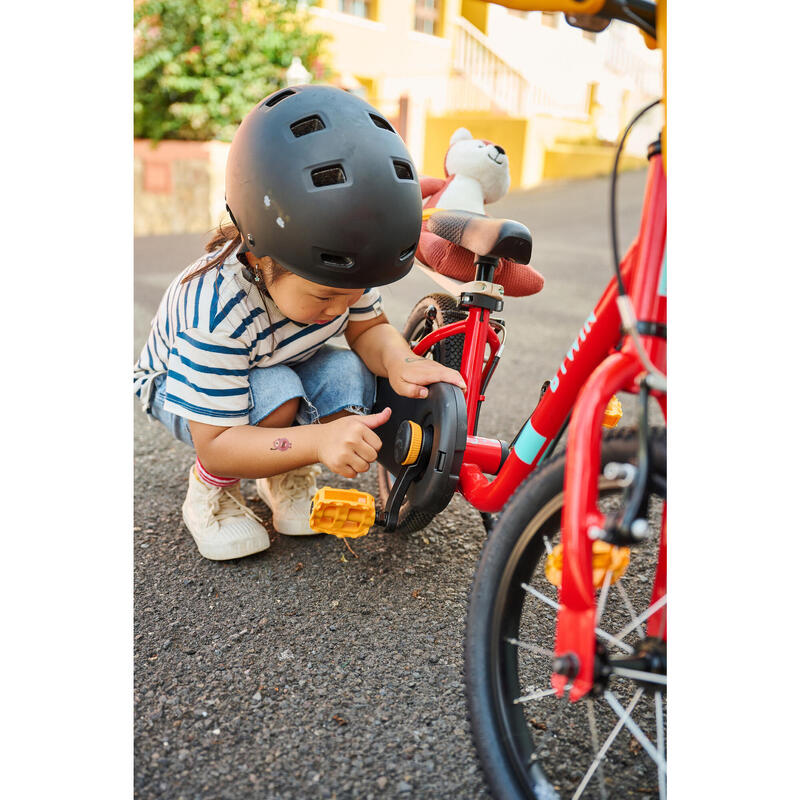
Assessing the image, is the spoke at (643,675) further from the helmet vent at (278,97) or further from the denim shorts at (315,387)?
the helmet vent at (278,97)

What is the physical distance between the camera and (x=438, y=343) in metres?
2.04

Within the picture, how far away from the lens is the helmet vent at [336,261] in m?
1.52

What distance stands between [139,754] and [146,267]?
479 cm

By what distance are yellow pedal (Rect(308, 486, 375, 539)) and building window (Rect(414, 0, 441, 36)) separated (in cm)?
1377

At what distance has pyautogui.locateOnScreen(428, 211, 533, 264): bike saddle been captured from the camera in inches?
67.9

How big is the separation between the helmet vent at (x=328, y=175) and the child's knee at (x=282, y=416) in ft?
1.75

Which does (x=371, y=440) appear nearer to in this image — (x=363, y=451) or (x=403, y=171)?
(x=363, y=451)

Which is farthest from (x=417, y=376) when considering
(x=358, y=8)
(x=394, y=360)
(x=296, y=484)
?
(x=358, y=8)

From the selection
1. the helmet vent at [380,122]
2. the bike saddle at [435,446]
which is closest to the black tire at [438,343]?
the bike saddle at [435,446]

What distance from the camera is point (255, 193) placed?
1.54 m

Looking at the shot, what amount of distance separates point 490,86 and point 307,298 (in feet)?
40.2

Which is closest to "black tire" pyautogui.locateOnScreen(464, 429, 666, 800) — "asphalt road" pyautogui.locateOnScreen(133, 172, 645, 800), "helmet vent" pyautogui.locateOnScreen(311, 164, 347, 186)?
"asphalt road" pyautogui.locateOnScreen(133, 172, 645, 800)
